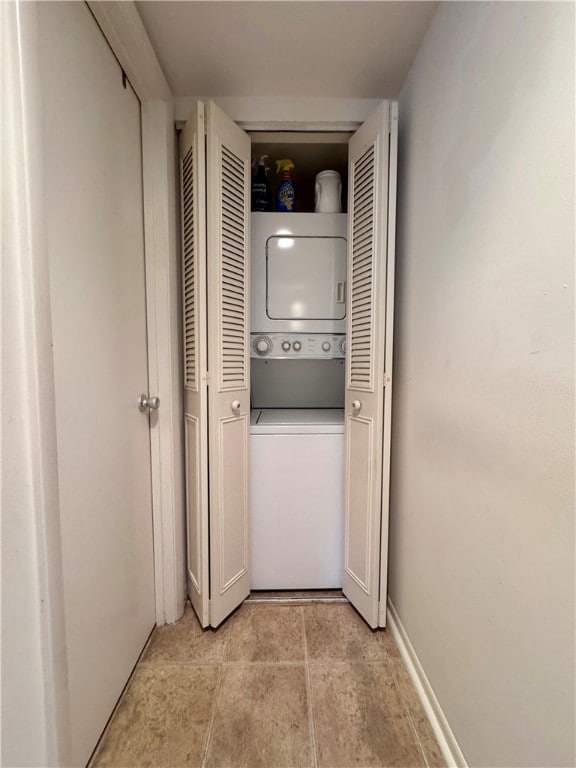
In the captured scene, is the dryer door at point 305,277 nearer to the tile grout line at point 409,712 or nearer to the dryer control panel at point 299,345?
the dryer control panel at point 299,345

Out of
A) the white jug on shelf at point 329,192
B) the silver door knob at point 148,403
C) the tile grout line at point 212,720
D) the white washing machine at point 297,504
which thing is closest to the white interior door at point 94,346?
the silver door knob at point 148,403

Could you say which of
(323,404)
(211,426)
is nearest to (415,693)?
(211,426)

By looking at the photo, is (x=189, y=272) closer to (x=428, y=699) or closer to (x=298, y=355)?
(x=298, y=355)

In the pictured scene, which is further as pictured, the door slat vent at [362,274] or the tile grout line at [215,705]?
the door slat vent at [362,274]

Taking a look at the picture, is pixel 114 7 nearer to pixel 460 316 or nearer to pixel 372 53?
pixel 372 53

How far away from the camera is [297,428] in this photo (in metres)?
1.46

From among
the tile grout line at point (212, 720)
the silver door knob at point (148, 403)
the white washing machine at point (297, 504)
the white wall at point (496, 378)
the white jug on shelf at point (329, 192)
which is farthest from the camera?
the white jug on shelf at point (329, 192)

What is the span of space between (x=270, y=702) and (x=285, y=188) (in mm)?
2146

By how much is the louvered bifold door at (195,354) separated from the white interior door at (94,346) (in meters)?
0.19

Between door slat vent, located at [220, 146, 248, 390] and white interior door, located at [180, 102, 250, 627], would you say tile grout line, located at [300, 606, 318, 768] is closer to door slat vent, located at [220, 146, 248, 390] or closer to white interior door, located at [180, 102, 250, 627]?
white interior door, located at [180, 102, 250, 627]

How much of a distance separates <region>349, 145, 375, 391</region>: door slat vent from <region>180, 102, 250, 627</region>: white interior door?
0.47 m

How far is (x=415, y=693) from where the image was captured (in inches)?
41.4

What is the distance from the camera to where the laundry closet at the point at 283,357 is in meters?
1.21

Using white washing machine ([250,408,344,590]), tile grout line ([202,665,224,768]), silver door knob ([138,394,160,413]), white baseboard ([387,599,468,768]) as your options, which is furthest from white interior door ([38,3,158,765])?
white baseboard ([387,599,468,768])
